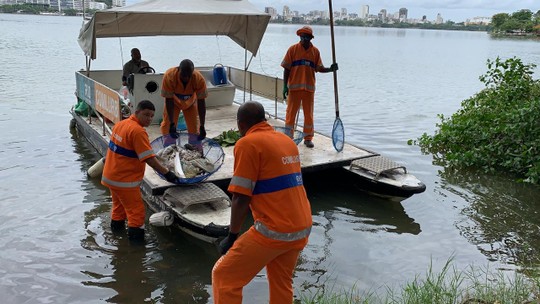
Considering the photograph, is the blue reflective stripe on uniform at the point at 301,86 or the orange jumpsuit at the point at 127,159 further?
the blue reflective stripe on uniform at the point at 301,86

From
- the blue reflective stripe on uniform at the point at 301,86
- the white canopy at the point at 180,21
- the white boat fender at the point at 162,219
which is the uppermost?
the white canopy at the point at 180,21

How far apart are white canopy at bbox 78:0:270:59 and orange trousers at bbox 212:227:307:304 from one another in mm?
6540

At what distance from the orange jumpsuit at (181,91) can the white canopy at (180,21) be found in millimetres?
1788

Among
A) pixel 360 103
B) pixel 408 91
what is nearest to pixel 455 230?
pixel 360 103

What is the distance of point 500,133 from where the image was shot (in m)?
10.0

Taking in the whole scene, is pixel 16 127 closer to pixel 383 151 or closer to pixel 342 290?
pixel 383 151

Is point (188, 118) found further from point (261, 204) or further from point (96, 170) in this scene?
point (261, 204)

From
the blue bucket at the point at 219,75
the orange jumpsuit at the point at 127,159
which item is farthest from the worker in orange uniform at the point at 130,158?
the blue bucket at the point at 219,75

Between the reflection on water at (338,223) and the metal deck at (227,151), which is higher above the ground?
the metal deck at (227,151)

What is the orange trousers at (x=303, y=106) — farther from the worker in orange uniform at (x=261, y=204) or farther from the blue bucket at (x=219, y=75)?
the worker in orange uniform at (x=261, y=204)

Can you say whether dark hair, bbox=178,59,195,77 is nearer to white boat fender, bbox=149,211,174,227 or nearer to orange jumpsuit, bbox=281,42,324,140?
orange jumpsuit, bbox=281,42,324,140

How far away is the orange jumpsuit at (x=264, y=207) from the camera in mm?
3643

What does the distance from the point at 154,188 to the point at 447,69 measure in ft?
95.9

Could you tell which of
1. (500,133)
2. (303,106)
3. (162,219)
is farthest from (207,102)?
(500,133)
